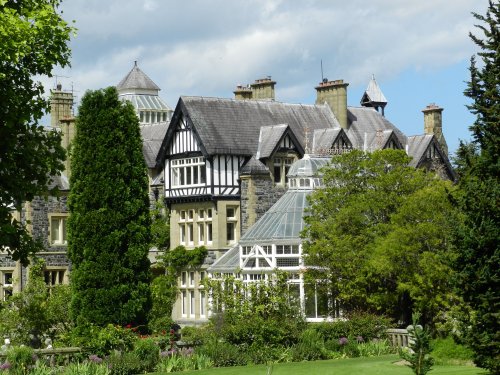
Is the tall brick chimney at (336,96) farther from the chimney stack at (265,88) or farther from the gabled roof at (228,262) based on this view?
the gabled roof at (228,262)

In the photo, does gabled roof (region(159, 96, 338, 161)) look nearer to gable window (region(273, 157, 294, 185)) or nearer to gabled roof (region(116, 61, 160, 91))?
gable window (region(273, 157, 294, 185))

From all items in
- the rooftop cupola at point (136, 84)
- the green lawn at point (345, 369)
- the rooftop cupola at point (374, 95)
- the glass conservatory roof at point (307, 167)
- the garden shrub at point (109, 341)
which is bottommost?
the green lawn at point (345, 369)

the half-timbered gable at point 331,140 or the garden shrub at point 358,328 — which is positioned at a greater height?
the half-timbered gable at point 331,140

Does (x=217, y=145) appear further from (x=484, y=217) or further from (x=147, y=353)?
(x=484, y=217)

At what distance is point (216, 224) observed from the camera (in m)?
52.4

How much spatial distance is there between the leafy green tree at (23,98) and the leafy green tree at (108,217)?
48.6 feet

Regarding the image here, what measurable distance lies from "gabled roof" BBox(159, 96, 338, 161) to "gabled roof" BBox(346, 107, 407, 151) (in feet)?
4.60

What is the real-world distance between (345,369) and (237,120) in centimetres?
2576

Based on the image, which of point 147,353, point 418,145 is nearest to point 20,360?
point 147,353

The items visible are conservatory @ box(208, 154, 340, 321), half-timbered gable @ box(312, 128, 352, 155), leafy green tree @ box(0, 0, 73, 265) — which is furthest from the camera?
half-timbered gable @ box(312, 128, 352, 155)

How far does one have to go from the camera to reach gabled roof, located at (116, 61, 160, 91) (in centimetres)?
8600

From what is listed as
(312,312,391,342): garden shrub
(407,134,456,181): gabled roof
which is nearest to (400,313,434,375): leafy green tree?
(312,312,391,342): garden shrub

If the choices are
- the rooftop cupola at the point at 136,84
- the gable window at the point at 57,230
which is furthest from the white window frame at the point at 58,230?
the rooftop cupola at the point at 136,84

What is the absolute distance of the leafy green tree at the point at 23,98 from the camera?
76.3ft
